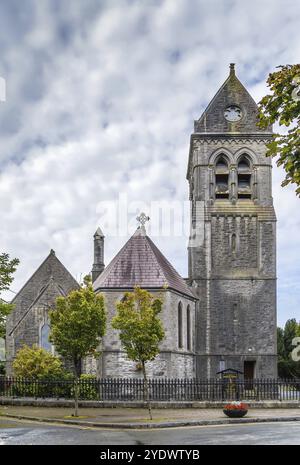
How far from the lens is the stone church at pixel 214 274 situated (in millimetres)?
40531

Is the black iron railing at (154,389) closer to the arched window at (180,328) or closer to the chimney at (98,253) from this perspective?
the arched window at (180,328)

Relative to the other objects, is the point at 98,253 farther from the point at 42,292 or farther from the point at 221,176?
the point at 221,176

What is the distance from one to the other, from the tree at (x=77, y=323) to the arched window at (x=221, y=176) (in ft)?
73.0

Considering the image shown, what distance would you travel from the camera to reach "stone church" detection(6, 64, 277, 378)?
4053 cm

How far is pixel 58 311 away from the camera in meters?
25.5

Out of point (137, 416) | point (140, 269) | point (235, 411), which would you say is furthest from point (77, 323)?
point (140, 269)

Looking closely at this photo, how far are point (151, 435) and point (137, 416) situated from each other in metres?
6.87

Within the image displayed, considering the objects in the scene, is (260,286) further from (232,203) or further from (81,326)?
(81,326)

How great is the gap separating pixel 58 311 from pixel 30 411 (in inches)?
179

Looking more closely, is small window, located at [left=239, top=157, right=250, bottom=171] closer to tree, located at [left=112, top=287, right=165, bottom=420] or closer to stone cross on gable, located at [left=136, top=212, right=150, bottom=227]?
stone cross on gable, located at [left=136, top=212, right=150, bottom=227]

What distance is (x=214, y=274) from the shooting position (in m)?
44.7

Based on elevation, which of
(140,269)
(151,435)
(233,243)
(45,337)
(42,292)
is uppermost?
(233,243)

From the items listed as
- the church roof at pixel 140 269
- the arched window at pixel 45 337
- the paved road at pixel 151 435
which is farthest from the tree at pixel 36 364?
the paved road at pixel 151 435

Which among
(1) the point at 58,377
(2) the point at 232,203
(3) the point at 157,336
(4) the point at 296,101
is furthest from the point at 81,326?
(2) the point at 232,203
